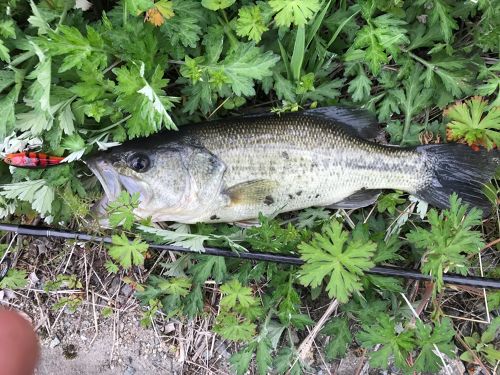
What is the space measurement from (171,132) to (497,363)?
2.73 metres

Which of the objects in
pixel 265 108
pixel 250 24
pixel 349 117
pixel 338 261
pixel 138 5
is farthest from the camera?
pixel 265 108

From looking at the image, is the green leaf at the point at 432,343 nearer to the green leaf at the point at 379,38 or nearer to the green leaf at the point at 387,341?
the green leaf at the point at 387,341

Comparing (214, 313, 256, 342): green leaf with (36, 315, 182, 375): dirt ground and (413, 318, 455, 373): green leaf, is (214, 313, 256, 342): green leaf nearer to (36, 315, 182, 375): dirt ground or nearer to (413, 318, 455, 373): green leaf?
(36, 315, 182, 375): dirt ground

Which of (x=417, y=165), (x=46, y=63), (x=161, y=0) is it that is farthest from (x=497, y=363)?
(x=46, y=63)

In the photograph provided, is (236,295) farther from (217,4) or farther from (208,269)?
(217,4)

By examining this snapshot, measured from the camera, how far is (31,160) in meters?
3.21

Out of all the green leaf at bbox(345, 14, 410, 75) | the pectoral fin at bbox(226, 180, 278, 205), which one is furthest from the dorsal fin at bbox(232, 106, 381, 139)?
the pectoral fin at bbox(226, 180, 278, 205)

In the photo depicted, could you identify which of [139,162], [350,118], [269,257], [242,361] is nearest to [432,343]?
[269,257]

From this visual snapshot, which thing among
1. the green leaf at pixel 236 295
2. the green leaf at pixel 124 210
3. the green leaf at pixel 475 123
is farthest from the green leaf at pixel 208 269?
the green leaf at pixel 475 123

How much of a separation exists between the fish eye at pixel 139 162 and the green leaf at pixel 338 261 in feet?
3.69

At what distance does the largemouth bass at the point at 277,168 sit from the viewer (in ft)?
10.6

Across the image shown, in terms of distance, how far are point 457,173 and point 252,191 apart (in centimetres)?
142

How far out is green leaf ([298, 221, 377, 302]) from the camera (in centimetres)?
288

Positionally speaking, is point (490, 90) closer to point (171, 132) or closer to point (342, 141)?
point (342, 141)
